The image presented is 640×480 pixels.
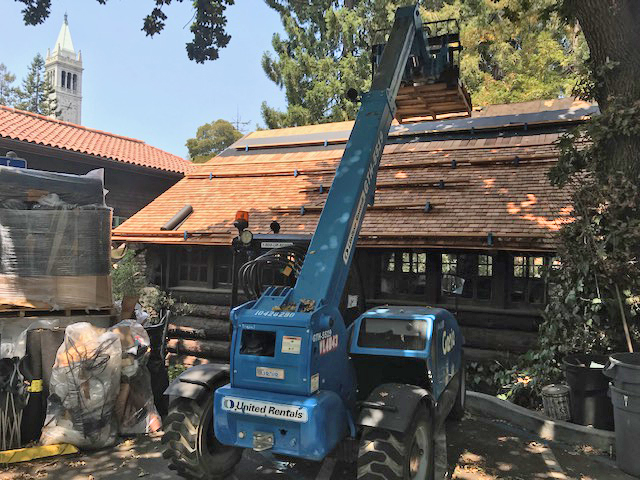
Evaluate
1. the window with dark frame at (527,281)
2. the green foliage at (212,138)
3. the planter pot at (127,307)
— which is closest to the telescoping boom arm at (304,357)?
the planter pot at (127,307)

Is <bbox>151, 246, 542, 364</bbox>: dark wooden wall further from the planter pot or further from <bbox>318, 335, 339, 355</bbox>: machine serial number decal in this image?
<bbox>318, 335, 339, 355</bbox>: machine serial number decal

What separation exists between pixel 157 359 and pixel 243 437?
11.3 ft

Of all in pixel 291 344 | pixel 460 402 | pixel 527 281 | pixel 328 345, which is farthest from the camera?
pixel 527 281

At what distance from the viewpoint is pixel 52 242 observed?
6895 mm

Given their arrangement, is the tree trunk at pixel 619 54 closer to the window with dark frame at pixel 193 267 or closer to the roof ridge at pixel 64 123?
the window with dark frame at pixel 193 267

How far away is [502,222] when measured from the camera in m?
8.09

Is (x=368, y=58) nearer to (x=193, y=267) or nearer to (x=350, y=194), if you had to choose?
(x=193, y=267)

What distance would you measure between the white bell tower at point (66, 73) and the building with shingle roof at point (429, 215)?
92.7m

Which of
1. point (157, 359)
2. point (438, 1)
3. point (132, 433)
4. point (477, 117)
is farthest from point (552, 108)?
point (438, 1)

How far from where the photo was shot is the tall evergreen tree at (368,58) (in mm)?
18406

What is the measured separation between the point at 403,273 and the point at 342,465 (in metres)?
4.81

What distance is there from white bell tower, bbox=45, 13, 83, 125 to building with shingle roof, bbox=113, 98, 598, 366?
92671 mm

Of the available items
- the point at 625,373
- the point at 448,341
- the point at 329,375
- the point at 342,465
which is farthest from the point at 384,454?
the point at 625,373

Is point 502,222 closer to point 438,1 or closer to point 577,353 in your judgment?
point 577,353
